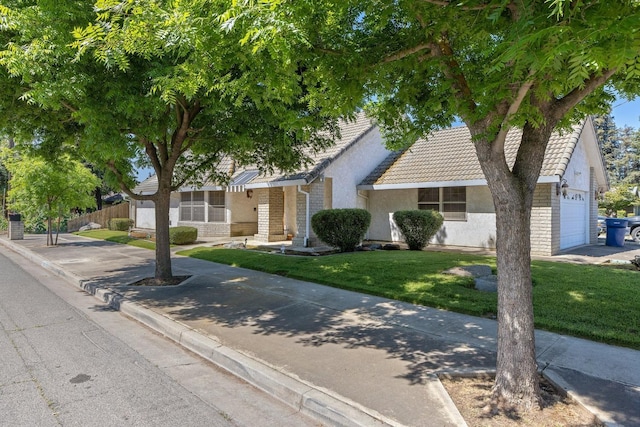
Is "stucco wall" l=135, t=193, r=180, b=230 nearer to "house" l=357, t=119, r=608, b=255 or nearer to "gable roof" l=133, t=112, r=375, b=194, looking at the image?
"gable roof" l=133, t=112, r=375, b=194

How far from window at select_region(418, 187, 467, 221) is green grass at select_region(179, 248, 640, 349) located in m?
4.74

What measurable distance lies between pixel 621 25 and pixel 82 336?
7.46m

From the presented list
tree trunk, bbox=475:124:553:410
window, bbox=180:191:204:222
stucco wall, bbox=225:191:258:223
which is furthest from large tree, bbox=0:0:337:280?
window, bbox=180:191:204:222

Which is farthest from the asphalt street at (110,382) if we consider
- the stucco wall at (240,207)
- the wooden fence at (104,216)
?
the wooden fence at (104,216)

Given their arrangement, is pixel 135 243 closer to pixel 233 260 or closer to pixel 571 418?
pixel 233 260

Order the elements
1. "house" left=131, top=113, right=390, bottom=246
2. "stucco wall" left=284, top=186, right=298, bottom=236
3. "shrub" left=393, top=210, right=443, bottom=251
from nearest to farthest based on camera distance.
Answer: "shrub" left=393, top=210, right=443, bottom=251
"house" left=131, top=113, right=390, bottom=246
"stucco wall" left=284, top=186, right=298, bottom=236

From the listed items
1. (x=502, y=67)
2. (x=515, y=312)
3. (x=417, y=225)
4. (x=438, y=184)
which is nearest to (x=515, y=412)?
(x=515, y=312)

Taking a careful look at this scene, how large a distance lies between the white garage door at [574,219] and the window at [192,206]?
701 inches

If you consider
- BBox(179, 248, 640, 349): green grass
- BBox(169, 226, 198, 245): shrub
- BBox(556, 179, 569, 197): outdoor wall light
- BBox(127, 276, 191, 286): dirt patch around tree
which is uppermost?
BBox(556, 179, 569, 197): outdoor wall light

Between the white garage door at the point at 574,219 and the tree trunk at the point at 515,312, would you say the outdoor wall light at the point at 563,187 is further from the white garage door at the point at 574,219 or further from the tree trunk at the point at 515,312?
the tree trunk at the point at 515,312

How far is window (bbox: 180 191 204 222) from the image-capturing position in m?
22.8

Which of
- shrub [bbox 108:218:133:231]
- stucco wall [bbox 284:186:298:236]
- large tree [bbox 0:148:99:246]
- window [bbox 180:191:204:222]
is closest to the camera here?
large tree [bbox 0:148:99:246]

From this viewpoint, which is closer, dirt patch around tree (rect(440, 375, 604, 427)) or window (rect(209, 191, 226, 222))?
dirt patch around tree (rect(440, 375, 604, 427))

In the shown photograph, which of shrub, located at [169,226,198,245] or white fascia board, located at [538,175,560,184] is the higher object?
white fascia board, located at [538,175,560,184]
